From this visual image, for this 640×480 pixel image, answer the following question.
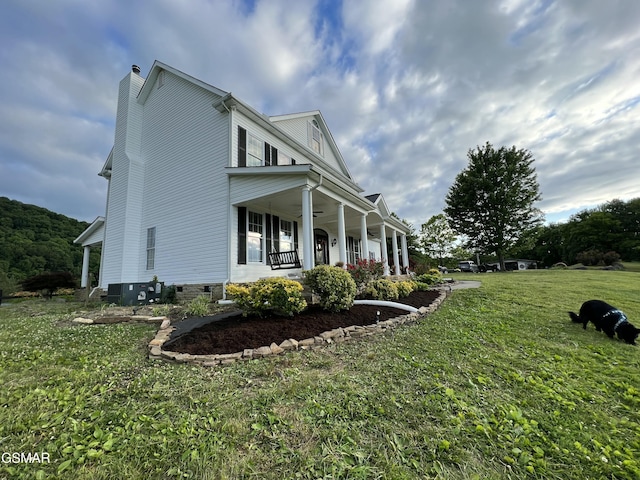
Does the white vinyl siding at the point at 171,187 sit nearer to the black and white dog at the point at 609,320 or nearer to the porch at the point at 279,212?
the porch at the point at 279,212

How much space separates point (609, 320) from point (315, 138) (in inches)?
537

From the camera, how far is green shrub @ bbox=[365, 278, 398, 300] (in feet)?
24.2

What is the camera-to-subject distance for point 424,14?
24.1 ft

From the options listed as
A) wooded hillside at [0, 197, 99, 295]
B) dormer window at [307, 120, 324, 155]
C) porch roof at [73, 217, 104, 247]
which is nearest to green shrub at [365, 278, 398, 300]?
dormer window at [307, 120, 324, 155]

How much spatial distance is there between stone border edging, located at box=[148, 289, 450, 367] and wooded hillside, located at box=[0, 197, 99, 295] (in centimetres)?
2064

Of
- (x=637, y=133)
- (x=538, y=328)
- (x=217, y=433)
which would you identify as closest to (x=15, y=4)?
(x=217, y=433)

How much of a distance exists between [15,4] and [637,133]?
2626 cm

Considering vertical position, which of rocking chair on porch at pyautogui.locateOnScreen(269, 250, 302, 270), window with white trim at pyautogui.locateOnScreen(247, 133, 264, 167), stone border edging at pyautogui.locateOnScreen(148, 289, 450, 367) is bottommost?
stone border edging at pyautogui.locateOnScreen(148, 289, 450, 367)

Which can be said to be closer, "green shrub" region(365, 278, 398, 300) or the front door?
"green shrub" region(365, 278, 398, 300)

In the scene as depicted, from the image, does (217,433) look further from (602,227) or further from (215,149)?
(602,227)

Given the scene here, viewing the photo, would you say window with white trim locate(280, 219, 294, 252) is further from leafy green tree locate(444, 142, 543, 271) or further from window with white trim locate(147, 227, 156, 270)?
leafy green tree locate(444, 142, 543, 271)

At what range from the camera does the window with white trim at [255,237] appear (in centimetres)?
940

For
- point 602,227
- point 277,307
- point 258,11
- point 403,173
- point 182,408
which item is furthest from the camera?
point 602,227

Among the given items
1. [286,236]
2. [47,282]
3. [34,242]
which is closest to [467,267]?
[286,236]
